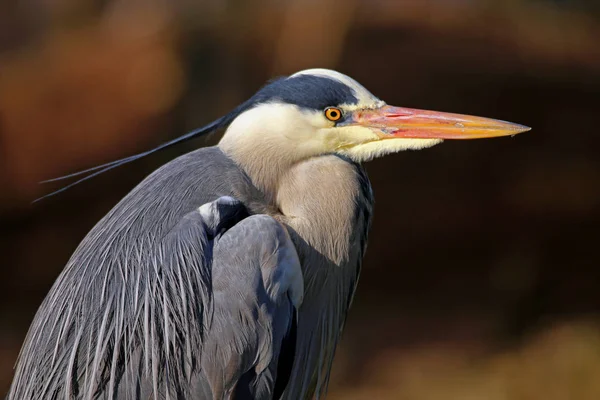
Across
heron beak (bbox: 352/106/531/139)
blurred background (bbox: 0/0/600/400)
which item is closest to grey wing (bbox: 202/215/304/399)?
heron beak (bbox: 352/106/531/139)

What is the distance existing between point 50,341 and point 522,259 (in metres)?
3.91

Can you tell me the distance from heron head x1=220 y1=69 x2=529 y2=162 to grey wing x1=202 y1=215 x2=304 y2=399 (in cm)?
28

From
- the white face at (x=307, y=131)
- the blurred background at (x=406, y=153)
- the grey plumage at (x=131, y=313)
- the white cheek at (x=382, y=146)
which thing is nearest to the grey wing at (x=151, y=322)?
the grey plumage at (x=131, y=313)

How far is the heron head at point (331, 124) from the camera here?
6.59ft

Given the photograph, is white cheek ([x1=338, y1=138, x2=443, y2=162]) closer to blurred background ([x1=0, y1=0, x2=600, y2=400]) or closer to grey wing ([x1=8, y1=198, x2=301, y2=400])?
grey wing ([x1=8, y1=198, x2=301, y2=400])

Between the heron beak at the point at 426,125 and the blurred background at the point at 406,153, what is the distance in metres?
2.72

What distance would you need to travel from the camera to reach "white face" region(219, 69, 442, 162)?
2010mm

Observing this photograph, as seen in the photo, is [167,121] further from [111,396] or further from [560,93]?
[111,396]

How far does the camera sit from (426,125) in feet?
6.80

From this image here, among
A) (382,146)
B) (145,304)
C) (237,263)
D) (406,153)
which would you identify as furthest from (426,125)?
(406,153)

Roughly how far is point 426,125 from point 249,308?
2.35ft

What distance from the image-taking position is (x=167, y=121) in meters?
4.60

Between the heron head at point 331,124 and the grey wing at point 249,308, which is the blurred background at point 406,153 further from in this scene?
the grey wing at point 249,308

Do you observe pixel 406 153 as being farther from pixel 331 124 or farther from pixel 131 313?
pixel 131 313
